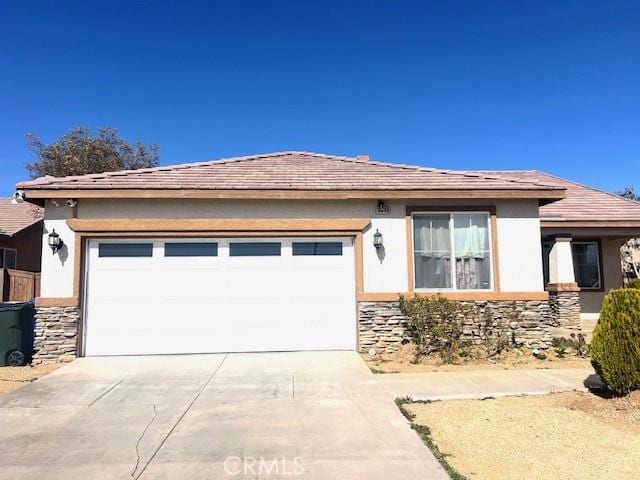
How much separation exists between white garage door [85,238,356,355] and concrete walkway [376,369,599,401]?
233 centimetres

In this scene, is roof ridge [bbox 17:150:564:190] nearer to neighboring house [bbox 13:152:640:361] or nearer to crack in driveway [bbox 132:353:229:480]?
neighboring house [bbox 13:152:640:361]

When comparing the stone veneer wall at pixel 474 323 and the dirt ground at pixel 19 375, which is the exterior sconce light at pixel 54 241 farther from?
the stone veneer wall at pixel 474 323

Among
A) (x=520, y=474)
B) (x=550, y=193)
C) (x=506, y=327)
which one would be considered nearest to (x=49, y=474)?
(x=520, y=474)

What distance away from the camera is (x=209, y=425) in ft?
19.2

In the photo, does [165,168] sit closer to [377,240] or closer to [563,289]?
[377,240]

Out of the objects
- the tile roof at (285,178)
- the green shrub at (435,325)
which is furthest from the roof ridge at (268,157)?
the green shrub at (435,325)

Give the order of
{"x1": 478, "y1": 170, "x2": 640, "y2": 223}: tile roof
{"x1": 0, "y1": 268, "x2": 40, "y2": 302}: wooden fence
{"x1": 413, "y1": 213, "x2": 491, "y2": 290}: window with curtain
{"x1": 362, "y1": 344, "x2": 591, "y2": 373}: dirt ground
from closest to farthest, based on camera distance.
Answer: {"x1": 362, "y1": 344, "x2": 591, "y2": 373}: dirt ground
{"x1": 413, "y1": 213, "x2": 491, "y2": 290}: window with curtain
{"x1": 478, "y1": 170, "x2": 640, "y2": 223}: tile roof
{"x1": 0, "y1": 268, "x2": 40, "y2": 302}: wooden fence

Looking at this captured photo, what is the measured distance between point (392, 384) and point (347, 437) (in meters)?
2.40

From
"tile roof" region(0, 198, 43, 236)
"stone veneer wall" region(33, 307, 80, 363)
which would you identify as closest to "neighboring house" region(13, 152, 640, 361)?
"stone veneer wall" region(33, 307, 80, 363)

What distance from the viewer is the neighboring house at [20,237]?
19.3m

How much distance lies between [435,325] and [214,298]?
4.37 metres

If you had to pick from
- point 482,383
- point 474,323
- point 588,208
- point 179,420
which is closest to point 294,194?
point 474,323

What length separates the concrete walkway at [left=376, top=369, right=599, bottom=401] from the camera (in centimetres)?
714

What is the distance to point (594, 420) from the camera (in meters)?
5.95
